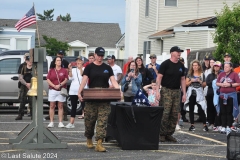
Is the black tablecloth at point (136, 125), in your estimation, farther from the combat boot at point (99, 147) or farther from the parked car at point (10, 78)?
the parked car at point (10, 78)

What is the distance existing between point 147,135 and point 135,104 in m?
0.76

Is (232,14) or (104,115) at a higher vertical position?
(232,14)

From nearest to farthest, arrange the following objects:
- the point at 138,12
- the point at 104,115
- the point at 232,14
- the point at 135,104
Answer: the point at 104,115
the point at 135,104
the point at 232,14
the point at 138,12

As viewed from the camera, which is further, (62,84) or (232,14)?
(232,14)

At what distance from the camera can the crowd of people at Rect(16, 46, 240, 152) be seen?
12117mm

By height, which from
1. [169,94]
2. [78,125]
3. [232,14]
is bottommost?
[78,125]

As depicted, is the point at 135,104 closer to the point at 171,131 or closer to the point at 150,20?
the point at 171,131

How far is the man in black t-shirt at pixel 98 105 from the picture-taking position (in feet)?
39.0

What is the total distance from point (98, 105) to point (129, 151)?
100 cm

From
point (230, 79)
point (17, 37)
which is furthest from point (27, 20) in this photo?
point (17, 37)

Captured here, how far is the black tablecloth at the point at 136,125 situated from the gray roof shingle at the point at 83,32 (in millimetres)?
63951

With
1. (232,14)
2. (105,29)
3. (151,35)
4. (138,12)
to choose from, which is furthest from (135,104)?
(105,29)

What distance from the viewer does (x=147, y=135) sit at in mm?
12320

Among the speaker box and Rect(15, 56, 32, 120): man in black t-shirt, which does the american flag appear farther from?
the speaker box
